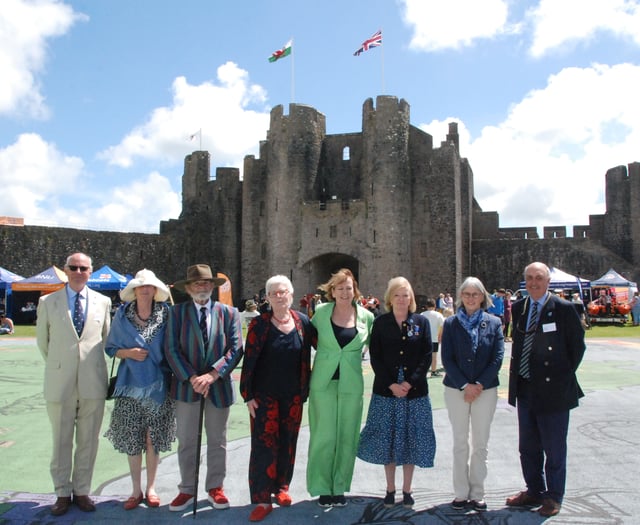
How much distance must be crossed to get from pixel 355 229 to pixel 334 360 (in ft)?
91.1

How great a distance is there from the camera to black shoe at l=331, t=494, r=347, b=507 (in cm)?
445

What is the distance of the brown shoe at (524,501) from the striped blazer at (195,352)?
2.31 meters

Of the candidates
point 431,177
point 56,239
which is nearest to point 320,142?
point 431,177

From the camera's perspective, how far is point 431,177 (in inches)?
1277

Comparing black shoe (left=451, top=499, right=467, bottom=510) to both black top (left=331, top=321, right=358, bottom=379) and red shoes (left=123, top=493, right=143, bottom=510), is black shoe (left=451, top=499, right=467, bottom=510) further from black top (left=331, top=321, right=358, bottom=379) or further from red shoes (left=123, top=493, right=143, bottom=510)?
red shoes (left=123, top=493, right=143, bottom=510)

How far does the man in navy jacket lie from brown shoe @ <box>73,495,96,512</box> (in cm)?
314

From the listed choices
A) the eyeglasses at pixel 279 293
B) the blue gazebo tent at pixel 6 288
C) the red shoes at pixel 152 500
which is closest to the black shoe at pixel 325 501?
the red shoes at pixel 152 500

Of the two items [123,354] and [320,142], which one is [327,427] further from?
[320,142]

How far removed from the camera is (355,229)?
3222cm

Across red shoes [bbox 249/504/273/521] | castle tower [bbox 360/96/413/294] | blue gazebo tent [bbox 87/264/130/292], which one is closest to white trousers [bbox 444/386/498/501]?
red shoes [bbox 249/504/273/521]

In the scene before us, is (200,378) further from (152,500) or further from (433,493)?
(433,493)

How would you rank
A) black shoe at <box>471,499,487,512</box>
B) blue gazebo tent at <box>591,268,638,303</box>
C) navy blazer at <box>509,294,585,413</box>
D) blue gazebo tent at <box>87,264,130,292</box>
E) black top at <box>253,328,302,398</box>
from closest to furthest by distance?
black shoe at <box>471,499,487,512</box> < navy blazer at <box>509,294,585,413</box> < black top at <box>253,328,302,398</box> < blue gazebo tent at <box>87,264,130,292</box> < blue gazebo tent at <box>591,268,638,303</box>

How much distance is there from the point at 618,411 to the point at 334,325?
4.54 metres

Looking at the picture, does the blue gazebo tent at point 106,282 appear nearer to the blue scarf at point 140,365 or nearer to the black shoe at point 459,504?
the blue scarf at point 140,365
